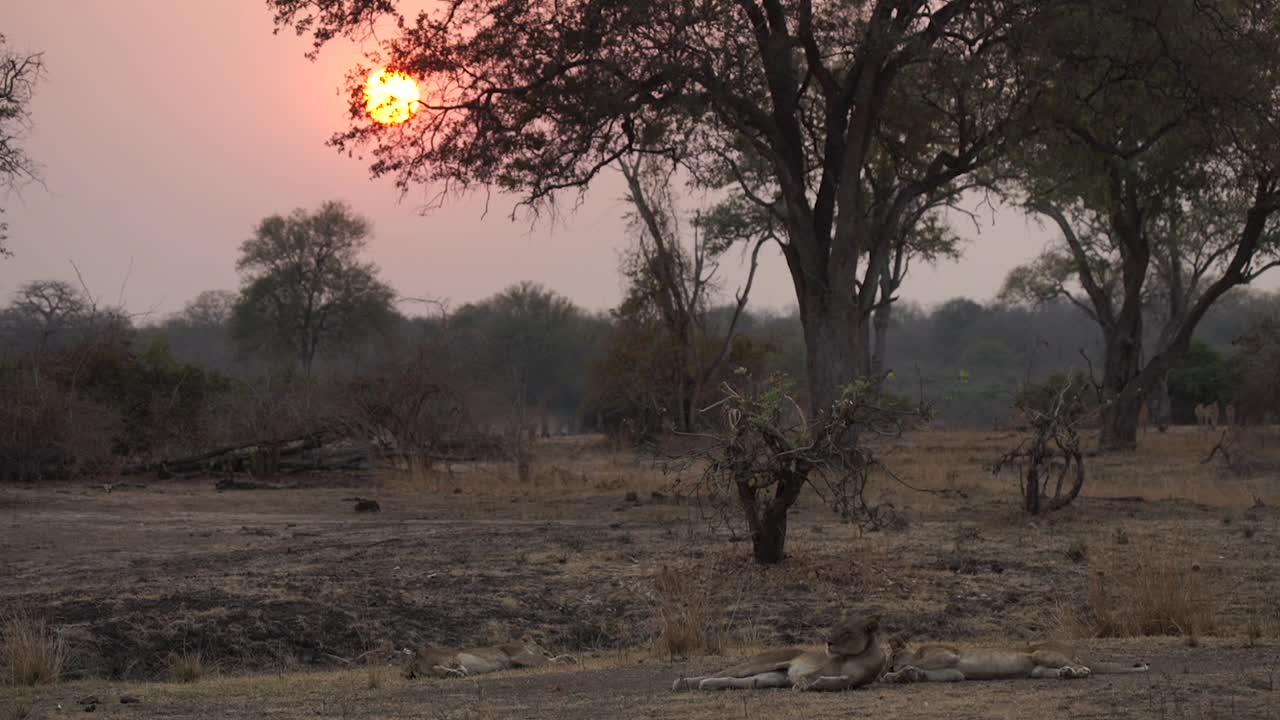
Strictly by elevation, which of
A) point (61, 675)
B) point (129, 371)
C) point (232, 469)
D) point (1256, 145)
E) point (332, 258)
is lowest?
point (61, 675)

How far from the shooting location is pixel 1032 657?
261 inches

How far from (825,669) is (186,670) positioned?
3.52 metres

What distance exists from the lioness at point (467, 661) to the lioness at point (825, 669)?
1559 mm

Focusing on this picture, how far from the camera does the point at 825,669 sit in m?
6.46

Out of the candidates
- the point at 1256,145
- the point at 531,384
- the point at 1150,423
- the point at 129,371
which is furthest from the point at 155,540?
the point at 531,384

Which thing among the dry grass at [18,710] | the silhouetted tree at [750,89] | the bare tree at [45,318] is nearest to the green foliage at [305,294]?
the bare tree at [45,318]

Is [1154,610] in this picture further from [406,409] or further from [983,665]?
[406,409]

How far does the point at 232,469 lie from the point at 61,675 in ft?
49.5

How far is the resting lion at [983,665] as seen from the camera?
6.61 metres

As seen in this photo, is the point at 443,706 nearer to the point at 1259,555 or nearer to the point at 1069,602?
the point at 1069,602

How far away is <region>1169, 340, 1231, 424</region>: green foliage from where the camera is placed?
1841 inches

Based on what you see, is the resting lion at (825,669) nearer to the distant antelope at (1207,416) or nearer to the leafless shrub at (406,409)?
the leafless shrub at (406,409)

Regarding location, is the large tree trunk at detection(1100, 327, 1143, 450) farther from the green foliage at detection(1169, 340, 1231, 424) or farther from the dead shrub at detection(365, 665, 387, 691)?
the dead shrub at detection(365, 665, 387, 691)

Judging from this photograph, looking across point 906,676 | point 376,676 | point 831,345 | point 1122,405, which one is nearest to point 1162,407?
point 1122,405
